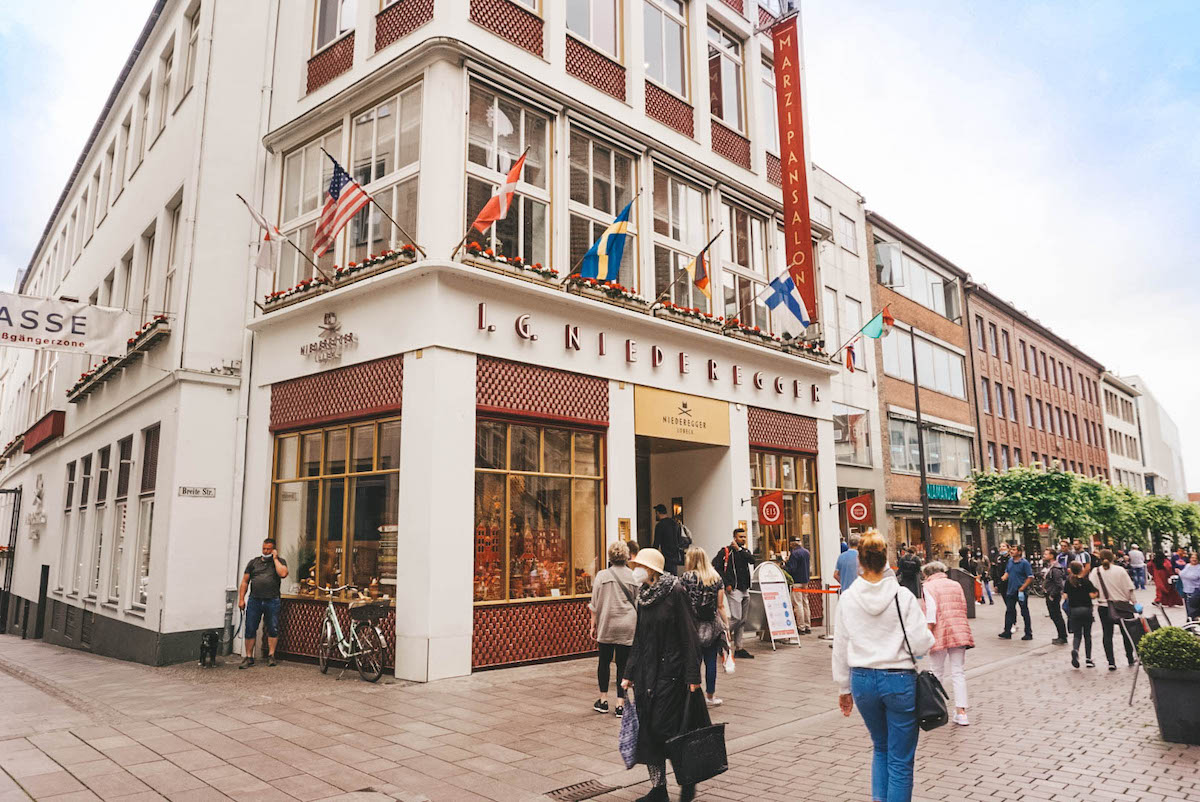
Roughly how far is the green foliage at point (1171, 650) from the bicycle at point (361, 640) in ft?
29.1

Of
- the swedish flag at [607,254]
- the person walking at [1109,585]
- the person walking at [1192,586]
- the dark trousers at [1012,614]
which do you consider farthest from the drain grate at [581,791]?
the person walking at [1192,586]

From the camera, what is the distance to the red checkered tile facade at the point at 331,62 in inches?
572

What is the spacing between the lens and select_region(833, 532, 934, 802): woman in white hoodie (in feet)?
16.6

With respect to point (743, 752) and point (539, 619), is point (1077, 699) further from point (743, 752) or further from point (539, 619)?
point (539, 619)

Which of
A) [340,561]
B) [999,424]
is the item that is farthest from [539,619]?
[999,424]

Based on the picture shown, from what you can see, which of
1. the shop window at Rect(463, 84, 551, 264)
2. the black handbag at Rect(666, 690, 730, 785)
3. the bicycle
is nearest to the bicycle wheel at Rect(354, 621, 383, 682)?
the bicycle

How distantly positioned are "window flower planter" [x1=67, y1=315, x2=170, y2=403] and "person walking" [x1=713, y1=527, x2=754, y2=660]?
1074cm

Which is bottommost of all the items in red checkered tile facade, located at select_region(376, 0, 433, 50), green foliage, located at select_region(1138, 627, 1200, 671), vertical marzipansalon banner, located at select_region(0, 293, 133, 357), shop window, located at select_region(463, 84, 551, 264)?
green foliage, located at select_region(1138, 627, 1200, 671)

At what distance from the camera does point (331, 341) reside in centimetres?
1343

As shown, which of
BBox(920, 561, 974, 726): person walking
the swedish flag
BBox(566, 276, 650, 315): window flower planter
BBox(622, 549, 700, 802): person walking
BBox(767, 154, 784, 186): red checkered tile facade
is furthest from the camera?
BBox(767, 154, 784, 186): red checkered tile facade

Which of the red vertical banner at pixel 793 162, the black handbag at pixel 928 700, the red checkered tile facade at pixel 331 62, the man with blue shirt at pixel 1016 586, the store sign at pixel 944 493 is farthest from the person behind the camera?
the store sign at pixel 944 493

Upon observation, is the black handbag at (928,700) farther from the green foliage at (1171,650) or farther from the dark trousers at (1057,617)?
the dark trousers at (1057,617)

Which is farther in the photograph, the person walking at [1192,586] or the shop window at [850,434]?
the shop window at [850,434]

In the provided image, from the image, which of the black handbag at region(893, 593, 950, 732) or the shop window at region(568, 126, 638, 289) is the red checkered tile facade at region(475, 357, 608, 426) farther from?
the black handbag at region(893, 593, 950, 732)
